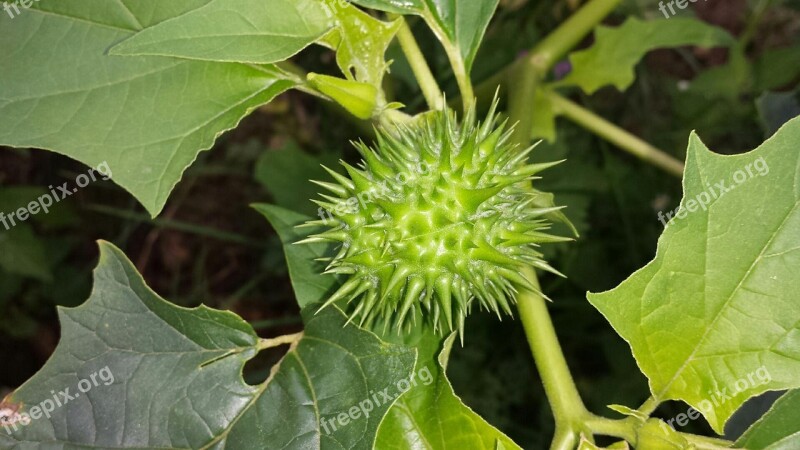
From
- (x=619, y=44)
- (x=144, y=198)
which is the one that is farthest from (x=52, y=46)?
(x=619, y=44)

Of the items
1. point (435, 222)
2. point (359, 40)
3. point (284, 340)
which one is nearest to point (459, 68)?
point (359, 40)
